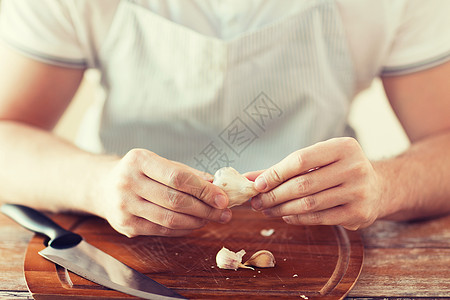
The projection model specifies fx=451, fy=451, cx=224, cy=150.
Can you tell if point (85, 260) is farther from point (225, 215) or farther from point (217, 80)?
point (217, 80)

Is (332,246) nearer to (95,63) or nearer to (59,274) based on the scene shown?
(59,274)

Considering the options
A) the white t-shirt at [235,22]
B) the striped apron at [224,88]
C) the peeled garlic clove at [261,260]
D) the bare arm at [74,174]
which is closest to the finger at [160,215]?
the bare arm at [74,174]

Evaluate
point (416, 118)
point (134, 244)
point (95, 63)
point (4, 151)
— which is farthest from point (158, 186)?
point (416, 118)

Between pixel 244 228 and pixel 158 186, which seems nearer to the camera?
pixel 158 186

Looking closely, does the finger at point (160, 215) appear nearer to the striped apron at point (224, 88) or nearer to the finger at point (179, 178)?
the finger at point (179, 178)

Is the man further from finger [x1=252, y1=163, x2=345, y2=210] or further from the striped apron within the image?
finger [x1=252, y1=163, x2=345, y2=210]

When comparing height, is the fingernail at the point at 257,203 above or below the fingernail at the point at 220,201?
below

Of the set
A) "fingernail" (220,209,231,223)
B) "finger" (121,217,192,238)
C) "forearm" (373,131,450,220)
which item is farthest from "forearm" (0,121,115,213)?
"forearm" (373,131,450,220)
